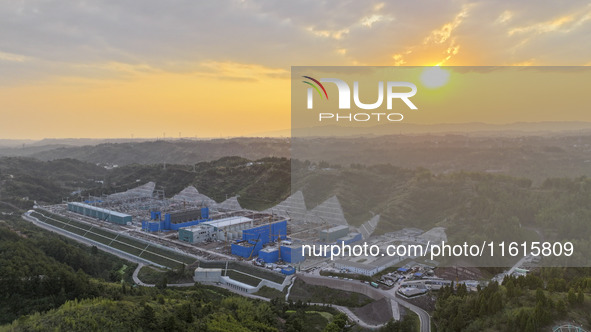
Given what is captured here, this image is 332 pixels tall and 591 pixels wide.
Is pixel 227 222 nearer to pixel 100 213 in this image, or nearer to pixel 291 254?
pixel 291 254

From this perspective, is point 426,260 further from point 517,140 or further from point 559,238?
point 517,140

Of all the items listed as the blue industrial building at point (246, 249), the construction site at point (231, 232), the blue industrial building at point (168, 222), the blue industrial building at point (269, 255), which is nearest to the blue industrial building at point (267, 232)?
the construction site at point (231, 232)

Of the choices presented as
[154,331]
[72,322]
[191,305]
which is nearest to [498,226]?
[191,305]

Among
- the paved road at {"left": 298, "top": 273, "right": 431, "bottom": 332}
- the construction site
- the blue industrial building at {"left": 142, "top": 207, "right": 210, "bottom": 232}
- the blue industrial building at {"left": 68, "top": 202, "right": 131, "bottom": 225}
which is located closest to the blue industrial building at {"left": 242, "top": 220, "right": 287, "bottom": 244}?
the construction site

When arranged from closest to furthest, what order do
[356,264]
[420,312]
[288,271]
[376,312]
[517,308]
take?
[517,308] < [420,312] < [376,312] < [288,271] < [356,264]

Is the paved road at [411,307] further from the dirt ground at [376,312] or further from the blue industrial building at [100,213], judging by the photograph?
the blue industrial building at [100,213]

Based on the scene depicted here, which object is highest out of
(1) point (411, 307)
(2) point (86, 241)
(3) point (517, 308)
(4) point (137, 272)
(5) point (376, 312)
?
(3) point (517, 308)

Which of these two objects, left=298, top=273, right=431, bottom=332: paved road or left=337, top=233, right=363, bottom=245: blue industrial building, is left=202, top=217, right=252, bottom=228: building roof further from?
left=298, top=273, right=431, bottom=332: paved road

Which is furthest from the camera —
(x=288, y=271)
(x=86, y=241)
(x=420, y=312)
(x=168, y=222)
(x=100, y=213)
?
(x=100, y=213)

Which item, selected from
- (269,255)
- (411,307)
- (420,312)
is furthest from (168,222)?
(420,312)
